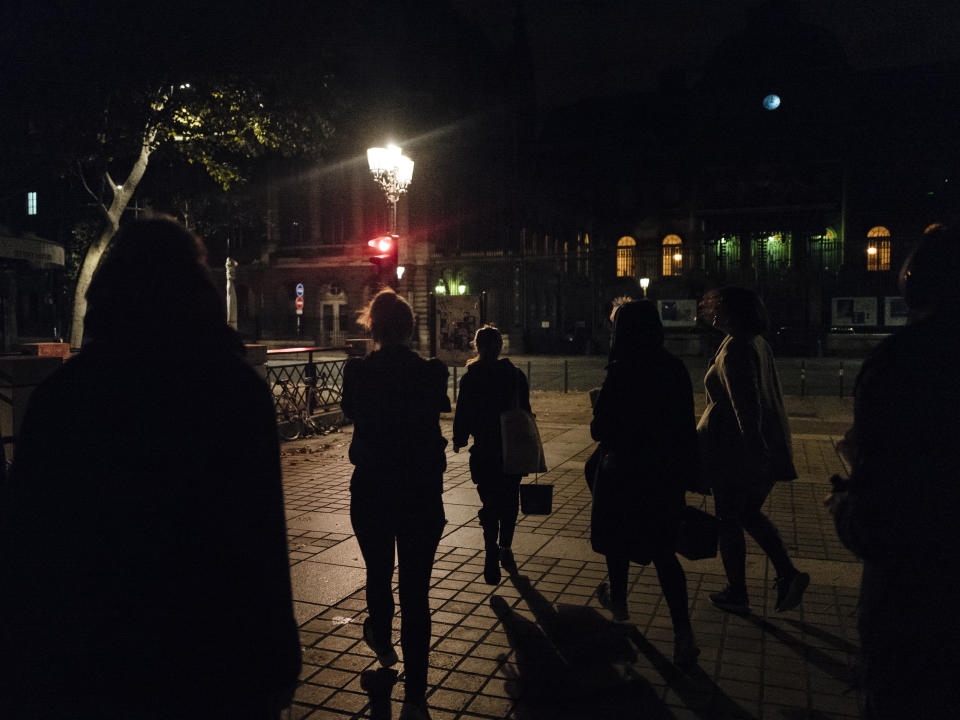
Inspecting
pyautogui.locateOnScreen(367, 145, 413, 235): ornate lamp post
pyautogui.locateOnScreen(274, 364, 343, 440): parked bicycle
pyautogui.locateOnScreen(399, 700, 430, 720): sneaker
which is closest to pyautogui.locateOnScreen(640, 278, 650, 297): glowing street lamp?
pyautogui.locateOnScreen(367, 145, 413, 235): ornate lamp post

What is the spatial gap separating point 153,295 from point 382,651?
9.03ft

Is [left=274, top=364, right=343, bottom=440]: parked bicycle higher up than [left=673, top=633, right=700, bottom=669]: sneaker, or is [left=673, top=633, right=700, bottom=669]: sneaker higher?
[left=274, top=364, right=343, bottom=440]: parked bicycle

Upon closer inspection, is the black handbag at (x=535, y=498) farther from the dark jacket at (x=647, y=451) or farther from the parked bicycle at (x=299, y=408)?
the parked bicycle at (x=299, y=408)

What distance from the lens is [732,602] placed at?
4738 millimetres

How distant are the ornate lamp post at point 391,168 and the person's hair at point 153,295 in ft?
33.7

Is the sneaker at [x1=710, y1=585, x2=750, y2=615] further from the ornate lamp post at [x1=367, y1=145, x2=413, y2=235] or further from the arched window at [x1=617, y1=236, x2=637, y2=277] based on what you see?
the arched window at [x1=617, y1=236, x2=637, y2=277]

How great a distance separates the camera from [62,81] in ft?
45.7

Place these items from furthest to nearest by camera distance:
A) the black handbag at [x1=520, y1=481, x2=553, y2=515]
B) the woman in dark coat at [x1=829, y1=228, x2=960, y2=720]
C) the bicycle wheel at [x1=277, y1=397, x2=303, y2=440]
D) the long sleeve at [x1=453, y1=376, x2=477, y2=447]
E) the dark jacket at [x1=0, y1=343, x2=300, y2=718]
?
the bicycle wheel at [x1=277, y1=397, x2=303, y2=440] → the long sleeve at [x1=453, y1=376, x2=477, y2=447] → the black handbag at [x1=520, y1=481, x2=553, y2=515] → the woman in dark coat at [x1=829, y1=228, x2=960, y2=720] → the dark jacket at [x1=0, y1=343, x2=300, y2=718]

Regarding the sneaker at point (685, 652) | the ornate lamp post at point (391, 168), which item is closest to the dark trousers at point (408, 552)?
the sneaker at point (685, 652)

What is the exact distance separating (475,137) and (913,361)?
163 ft

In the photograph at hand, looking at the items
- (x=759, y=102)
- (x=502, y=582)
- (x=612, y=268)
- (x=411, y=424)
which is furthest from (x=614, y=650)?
(x=759, y=102)

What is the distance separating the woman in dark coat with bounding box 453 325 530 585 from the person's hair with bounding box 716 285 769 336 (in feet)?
5.10

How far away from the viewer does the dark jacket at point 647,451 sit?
403 cm

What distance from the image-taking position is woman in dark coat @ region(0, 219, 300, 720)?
5.43 feet
